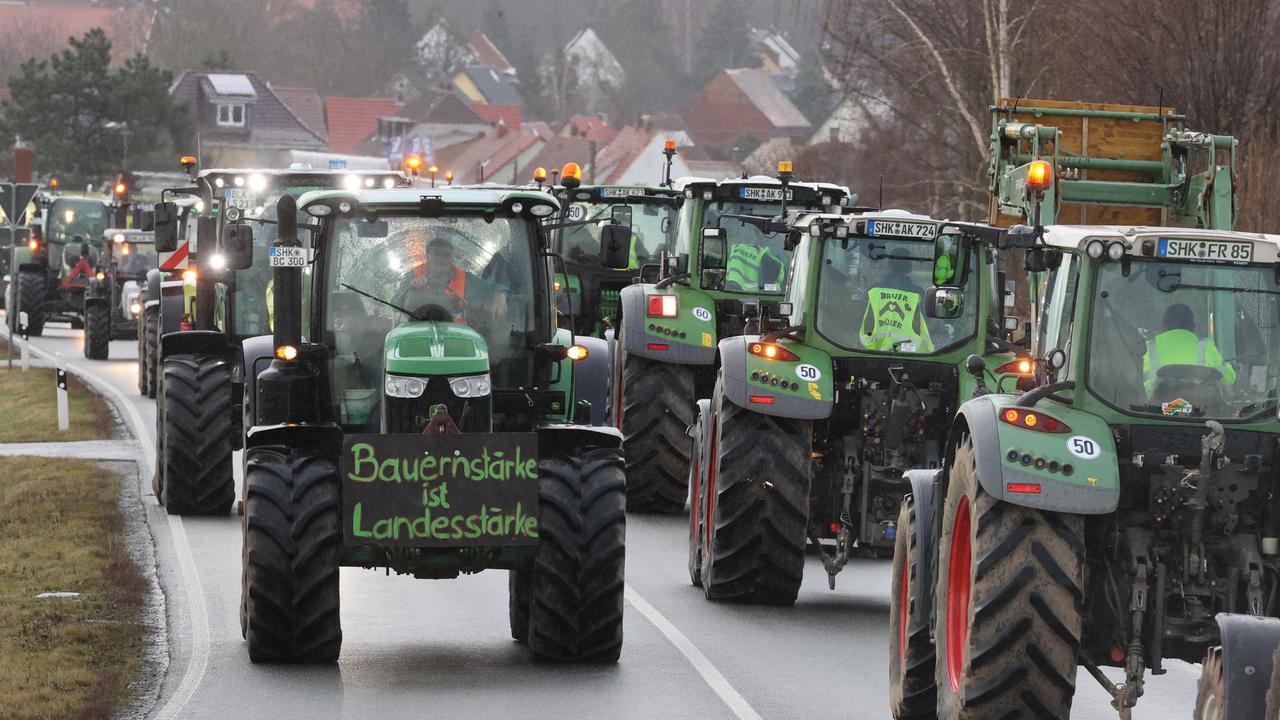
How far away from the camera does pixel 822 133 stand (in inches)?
4614

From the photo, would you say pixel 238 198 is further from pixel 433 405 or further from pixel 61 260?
pixel 61 260

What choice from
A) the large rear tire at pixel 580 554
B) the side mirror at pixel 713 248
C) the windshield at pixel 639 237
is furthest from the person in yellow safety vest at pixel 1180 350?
the windshield at pixel 639 237

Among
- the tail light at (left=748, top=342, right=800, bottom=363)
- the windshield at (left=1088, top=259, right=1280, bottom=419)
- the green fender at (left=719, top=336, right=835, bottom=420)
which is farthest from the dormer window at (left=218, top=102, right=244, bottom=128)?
the windshield at (left=1088, top=259, right=1280, bottom=419)

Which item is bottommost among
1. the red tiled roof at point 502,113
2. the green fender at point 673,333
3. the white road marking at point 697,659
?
the white road marking at point 697,659

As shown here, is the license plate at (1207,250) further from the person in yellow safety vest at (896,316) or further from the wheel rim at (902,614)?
the person in yellow safety vest at (896,316)

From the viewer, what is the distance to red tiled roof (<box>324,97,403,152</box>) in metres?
124

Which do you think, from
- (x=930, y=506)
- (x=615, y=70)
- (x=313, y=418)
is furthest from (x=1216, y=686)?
(x=615, y=70)

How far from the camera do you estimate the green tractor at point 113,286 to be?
3866 centimetres

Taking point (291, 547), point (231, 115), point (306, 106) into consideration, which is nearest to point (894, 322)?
point (291, 547)

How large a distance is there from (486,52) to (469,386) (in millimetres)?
154442

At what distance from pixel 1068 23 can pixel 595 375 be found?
24853mm

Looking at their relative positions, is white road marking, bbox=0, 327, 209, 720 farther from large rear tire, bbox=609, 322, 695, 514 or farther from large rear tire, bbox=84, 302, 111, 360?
large rear tire, bbox=84, 302, 111, 360

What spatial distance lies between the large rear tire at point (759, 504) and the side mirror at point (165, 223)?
26.7ft

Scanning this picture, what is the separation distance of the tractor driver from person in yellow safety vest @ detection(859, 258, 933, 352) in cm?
300
